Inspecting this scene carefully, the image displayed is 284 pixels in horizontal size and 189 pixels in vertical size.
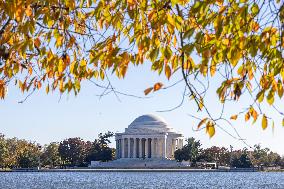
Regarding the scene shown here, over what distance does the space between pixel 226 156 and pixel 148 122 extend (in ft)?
75.8

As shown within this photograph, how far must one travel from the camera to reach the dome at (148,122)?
158250mm

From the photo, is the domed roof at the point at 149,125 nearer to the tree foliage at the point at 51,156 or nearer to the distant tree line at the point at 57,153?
the distant tree line at the point at 57,153

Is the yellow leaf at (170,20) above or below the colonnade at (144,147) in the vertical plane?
below

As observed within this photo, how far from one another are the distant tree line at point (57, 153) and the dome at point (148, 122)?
9.21 metres

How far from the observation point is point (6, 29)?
9.22 metres

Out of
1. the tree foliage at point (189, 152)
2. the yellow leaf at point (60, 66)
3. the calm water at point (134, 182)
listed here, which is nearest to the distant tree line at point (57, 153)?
the tree foliage at point (189, 152)

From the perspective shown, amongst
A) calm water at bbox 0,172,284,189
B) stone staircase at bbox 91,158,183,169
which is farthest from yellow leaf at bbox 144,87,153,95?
stone staircase at bbox 91,158,183,169

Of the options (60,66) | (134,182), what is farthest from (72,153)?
(60,66)

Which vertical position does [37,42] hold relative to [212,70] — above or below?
above

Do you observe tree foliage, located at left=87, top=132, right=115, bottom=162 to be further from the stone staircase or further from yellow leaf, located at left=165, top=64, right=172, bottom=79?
yellow leaf, located at left=165, top=64, right=172, bottom=79

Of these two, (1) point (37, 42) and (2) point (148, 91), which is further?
(1) point (37, 42)

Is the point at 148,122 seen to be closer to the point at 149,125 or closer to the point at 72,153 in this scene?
the point at 149,125

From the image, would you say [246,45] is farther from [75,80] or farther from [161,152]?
[161,152]

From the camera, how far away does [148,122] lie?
158625mm
